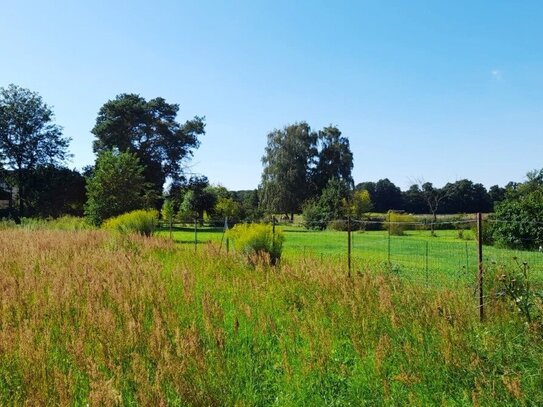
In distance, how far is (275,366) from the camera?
3.56 m

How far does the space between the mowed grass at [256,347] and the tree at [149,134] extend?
4213cm

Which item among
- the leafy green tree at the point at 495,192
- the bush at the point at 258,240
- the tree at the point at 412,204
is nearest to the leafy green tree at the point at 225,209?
the bush at the point at 258,240

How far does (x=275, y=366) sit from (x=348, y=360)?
64cm

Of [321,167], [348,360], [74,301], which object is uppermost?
[321,167]

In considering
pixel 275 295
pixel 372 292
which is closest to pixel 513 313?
pixel 372 292

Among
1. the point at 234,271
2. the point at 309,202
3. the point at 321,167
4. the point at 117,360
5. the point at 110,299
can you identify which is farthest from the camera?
the point at 321,167

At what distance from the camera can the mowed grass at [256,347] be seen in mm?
2807

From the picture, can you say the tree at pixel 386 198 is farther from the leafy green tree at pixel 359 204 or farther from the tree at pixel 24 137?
the tree at pixel 24 137

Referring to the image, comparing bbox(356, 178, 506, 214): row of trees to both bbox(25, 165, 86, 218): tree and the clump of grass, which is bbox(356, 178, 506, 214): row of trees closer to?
bbox(25, 165, 86, 218): tree

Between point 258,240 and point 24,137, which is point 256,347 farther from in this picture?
point 24,137

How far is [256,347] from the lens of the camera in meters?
3.84

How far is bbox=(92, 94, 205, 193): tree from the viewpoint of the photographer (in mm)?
45625

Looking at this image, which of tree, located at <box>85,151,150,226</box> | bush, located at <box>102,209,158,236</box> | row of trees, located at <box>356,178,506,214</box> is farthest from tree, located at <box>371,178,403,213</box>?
bush, located at <box>102,209,158,236</box>

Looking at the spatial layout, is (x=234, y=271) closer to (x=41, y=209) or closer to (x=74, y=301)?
(x=74, y=301)
